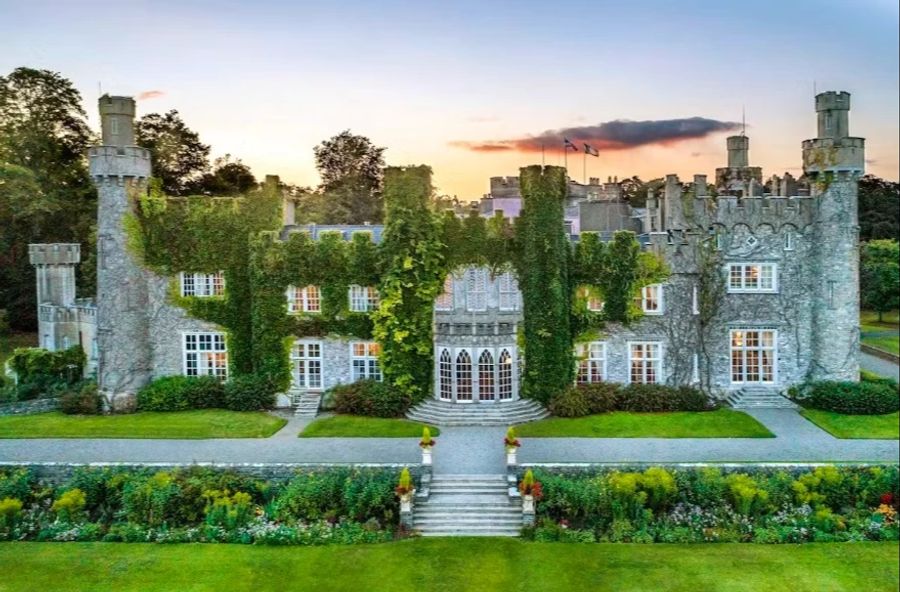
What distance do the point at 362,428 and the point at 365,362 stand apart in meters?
2.57

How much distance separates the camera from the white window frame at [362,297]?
19266 mm

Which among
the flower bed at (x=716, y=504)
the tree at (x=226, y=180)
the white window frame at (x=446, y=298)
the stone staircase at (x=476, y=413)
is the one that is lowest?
the flower bed at (x=716, y=504)

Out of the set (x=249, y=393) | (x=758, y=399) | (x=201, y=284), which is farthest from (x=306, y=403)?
(x=758, y=399)

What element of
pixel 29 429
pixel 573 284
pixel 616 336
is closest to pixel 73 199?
pixel 29 429

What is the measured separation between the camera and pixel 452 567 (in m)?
11.5

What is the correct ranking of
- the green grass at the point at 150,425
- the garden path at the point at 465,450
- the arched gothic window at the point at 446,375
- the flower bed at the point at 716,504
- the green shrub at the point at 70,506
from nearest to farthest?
the flower bed at the point at 716,504
the green shrub at the point at 70,506
the garden path at the point at 465,450
the green grass at the point at 150,425
the arched gothic window at the point at 446,375

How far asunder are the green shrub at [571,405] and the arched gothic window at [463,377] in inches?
75.6

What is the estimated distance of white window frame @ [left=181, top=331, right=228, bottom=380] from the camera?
19.7 metres

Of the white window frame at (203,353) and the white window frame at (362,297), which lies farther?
the white window frame at (203,353)

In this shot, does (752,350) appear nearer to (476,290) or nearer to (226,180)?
(476,290)

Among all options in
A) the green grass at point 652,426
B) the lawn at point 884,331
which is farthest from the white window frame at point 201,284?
the lawn at point 884,331

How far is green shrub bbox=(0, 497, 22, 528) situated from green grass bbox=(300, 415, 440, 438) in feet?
18.2

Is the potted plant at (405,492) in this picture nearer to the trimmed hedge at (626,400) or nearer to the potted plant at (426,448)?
the potted plant at (426,448)

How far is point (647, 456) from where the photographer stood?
14828 millimetres
